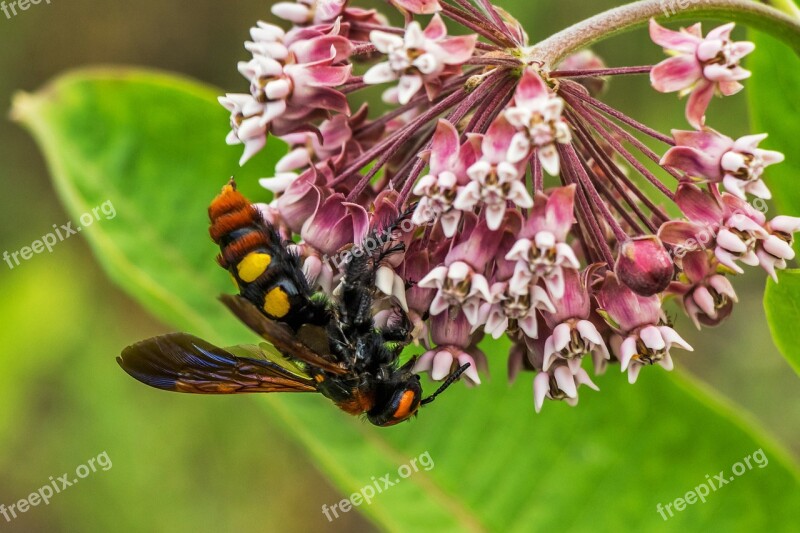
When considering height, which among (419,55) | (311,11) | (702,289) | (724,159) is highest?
(311,11)

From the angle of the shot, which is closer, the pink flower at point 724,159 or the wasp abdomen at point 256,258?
the pink flower at point 724,159

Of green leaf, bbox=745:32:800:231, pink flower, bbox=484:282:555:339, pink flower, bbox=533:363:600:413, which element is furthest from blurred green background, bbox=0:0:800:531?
pink flower, bbox=484:282:555:339

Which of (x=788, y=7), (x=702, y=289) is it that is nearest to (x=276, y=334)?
(x=702, y=289)

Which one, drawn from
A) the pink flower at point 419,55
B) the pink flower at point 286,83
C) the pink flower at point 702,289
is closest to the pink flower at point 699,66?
the pink flower at point 702,289

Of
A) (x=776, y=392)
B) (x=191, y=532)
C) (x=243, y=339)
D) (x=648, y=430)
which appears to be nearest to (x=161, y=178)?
(x=243, y=339)

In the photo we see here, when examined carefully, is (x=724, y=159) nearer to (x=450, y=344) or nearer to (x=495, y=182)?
(x=495, y=182)

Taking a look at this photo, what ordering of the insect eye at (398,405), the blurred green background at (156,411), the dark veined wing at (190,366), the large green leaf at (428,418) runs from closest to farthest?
1. the dark veined wing at (190,366)
2. the insect eye at (398,405)
3. the large green leaf at (428,418)
4. the blurred green background at (156,411)

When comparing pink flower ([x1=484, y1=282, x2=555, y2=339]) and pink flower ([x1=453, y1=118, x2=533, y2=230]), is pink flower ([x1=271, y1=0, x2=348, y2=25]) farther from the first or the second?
pink flower ([x1=484, y1=282, x2=555, y2=339])

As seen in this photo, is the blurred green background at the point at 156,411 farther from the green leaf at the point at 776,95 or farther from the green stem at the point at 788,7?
the green stem at the point at 788,7
